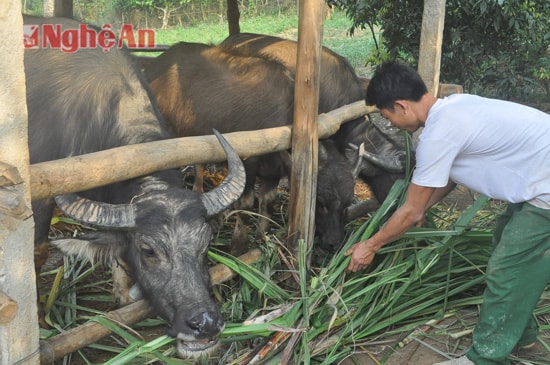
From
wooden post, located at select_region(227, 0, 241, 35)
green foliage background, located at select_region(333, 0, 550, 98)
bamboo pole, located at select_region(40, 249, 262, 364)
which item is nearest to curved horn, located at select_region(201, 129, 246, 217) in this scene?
bamboo pole, located at select_region(40, 249, 262, 364)

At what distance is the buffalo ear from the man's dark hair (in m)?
1.56

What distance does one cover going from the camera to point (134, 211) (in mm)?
3133

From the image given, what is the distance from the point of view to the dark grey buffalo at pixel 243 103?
4812mm

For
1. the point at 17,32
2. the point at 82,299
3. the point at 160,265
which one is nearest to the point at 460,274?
the point at 160,265

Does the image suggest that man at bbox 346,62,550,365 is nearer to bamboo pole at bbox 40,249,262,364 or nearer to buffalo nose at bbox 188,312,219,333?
buffalo nose at bbox 188,312,219,333

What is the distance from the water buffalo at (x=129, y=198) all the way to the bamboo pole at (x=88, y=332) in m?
0.12

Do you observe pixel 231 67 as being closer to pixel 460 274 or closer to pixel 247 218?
pixel 247 218

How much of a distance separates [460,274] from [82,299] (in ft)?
8.11

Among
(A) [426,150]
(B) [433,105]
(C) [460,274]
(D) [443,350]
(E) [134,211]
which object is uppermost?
(B) [433,105]

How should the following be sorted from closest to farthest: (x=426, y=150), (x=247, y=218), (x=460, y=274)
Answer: (x=426, y=150) → (x=460, y=274) → (x=247, y=218)

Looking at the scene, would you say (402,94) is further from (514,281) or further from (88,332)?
(88,332)

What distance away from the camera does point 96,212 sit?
3004 millimetres

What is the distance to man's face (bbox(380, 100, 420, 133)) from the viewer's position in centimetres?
300

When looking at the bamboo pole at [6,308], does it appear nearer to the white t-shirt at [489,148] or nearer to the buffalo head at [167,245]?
the buffalo head at [167,245]
